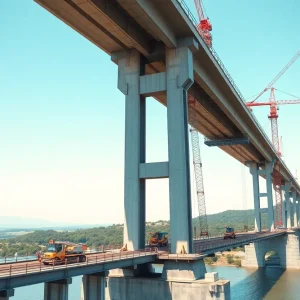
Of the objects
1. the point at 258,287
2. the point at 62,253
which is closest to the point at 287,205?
the point at 258,287

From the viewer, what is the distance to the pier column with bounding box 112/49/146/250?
34.0m

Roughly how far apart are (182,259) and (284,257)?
7115 cm

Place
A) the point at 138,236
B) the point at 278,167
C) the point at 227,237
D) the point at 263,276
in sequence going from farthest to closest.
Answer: the point at 278,167
the point at 263,276
the point at 227,237
the point at 138,236

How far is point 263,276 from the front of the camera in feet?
257

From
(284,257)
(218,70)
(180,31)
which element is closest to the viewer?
(180,31)

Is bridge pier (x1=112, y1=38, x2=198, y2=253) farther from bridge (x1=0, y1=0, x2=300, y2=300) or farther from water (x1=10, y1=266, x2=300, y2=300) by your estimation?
water (x1=10, y1=266, x2=300, y2=300)

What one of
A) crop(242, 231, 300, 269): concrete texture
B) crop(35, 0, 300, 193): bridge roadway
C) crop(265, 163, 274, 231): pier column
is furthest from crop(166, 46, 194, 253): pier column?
crop(265, 163, 274, 231): pier column

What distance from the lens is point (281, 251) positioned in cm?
9175

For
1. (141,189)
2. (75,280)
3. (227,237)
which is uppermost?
(141,189)

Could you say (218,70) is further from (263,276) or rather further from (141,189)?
(263,276)

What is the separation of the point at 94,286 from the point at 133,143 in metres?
14.7

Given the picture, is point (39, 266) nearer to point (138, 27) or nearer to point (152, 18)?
point (152, 18)

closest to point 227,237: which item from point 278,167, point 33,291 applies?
point 33,291

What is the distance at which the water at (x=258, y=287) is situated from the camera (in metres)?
57.4
